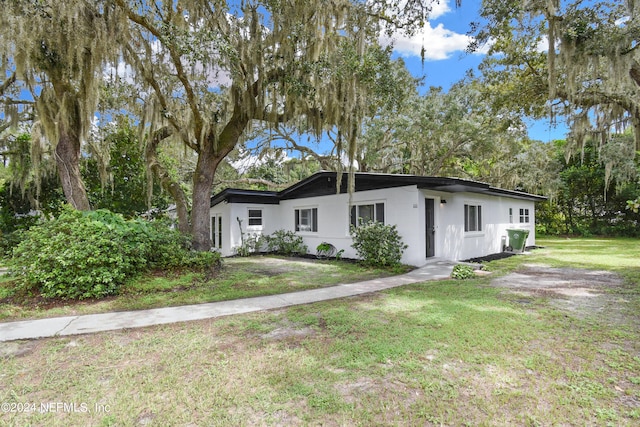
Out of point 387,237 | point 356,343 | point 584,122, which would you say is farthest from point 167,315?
point 584,122

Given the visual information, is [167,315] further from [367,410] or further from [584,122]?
[584,122]

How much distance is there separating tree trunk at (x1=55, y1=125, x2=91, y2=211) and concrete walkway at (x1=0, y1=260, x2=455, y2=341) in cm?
406

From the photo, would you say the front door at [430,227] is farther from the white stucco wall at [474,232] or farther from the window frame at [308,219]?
the window frame at [308,219]

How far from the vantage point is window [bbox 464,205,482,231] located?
35.8 feet

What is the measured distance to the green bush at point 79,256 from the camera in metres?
5.39

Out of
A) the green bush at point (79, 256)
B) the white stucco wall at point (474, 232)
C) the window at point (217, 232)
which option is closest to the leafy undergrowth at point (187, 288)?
the green bush at point (79, 256)

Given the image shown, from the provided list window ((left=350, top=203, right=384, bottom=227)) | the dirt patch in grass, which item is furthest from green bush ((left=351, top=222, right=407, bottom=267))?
the dirt patch in grass

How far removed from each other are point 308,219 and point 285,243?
4.41 feet

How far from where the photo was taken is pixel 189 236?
8180 mm

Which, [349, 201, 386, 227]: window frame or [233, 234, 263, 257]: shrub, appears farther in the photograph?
[233, 234, 263, 257]: shrub

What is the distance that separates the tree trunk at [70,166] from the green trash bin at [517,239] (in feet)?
46.2

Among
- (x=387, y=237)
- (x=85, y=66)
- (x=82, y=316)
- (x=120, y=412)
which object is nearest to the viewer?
(x=120, y=412)

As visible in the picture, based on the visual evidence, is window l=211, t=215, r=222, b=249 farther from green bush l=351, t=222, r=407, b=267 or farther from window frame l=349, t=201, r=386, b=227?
green bush l=351, t=222, r=407, b=267

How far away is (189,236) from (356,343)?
6.13 meters
